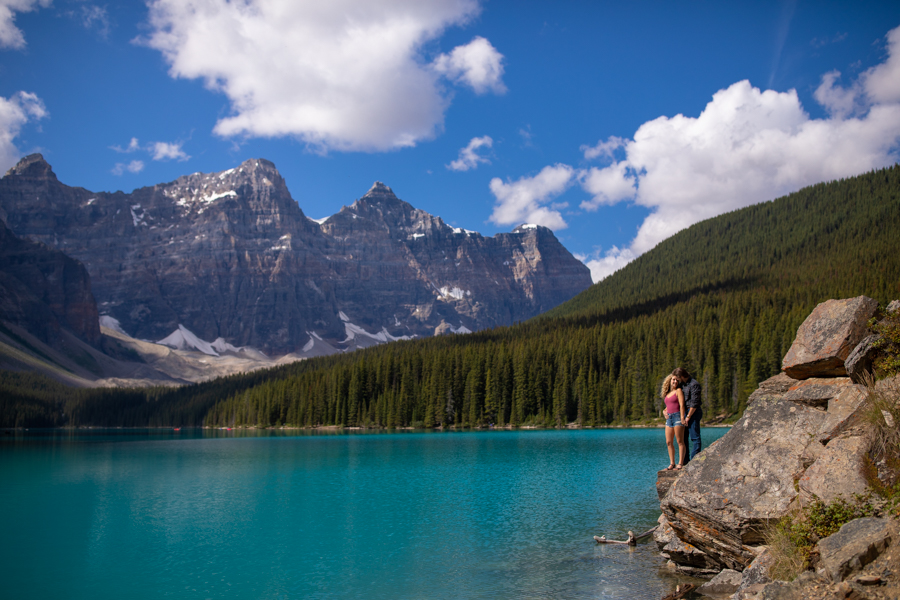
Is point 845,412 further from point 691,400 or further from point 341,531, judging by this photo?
point 341,531

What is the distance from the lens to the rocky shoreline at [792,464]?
1073 cm

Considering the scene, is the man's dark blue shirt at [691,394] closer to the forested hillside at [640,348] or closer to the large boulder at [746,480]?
the large boulder at [746,480]

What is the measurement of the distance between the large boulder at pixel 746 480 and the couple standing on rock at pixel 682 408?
341cm

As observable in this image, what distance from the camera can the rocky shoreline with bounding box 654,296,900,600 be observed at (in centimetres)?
1073

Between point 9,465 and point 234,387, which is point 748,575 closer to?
point 9,465

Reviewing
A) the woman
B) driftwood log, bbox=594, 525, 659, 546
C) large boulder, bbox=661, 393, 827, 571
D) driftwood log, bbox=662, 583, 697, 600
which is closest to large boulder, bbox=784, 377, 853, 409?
Result: large boulder, bbox=661, 393, 827, 571

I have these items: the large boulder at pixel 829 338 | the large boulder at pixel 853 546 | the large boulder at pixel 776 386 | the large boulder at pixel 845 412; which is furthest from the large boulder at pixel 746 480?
the large boulder at pixel 853 546

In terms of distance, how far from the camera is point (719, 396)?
310 feet

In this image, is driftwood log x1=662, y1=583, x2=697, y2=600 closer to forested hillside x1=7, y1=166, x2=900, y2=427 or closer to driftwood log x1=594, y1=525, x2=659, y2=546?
driftwood log x1=594, y1=525, x2=659, y2=546

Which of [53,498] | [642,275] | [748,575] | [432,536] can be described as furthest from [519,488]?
[642,275]

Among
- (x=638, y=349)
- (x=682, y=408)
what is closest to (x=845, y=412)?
(x=682, y=408)

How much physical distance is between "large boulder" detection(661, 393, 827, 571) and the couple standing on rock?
3.41 meters

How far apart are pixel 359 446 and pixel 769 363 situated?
5989 cm

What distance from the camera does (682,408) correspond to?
18109 mm
